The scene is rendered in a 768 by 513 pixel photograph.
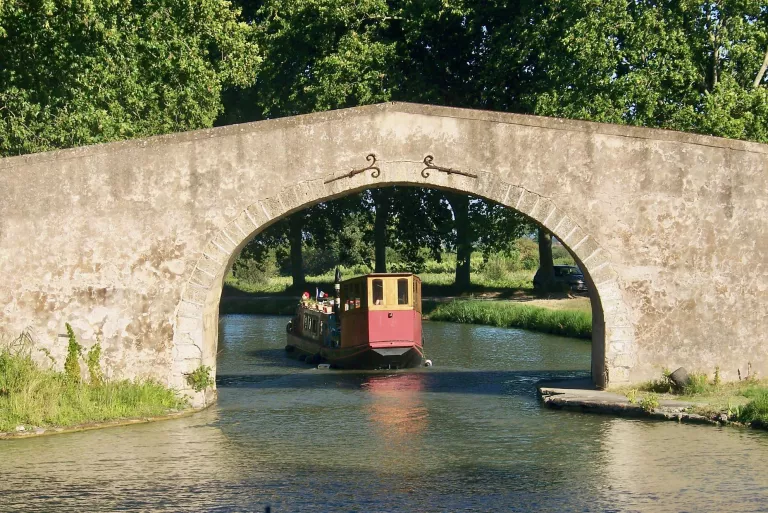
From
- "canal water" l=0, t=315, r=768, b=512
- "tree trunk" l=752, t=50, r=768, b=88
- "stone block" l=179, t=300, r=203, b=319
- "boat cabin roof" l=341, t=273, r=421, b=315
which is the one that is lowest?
"canal water" l=0, t=315, r=768, b=512

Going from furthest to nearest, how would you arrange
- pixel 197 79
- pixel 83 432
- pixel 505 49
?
pixel 505 49, pixel 197 79, pixel 83 432

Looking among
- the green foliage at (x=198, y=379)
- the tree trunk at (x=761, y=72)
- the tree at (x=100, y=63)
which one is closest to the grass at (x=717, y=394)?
the green foliage at (x=198, y=379)

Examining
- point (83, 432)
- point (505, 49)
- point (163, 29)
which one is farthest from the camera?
point (505, 49)

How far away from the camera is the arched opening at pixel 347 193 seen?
1641cm

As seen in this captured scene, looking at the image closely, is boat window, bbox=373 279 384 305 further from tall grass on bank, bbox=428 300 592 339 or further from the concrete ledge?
tall grass on bank, bbox=428 300 592 339

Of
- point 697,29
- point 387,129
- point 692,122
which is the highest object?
point 697,29

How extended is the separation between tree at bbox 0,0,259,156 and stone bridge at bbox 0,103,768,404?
5661 millimetres

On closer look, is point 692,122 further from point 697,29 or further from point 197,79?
point 197,79

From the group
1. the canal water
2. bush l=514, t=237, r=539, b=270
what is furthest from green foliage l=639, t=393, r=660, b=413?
bush l=514, t=237, r=539, b=270

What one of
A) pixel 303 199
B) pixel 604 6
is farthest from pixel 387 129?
pixel 604 6

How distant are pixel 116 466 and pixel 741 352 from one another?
9.15m

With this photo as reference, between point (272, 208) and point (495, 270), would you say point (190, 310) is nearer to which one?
point (272, 208)

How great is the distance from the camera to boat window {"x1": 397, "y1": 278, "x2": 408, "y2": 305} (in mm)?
24844

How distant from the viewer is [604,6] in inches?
1205
